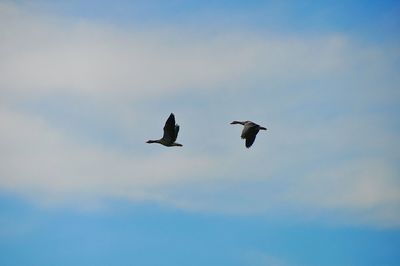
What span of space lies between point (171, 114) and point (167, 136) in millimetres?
3147

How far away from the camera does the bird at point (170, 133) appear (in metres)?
69.7

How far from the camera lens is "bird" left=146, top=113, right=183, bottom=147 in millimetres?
69669

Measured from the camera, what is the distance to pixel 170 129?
70.7 meters

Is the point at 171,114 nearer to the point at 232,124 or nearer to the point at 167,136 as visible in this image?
the point at 167,136

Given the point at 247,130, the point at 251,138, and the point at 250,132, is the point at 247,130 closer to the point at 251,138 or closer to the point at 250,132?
the point at 250,132

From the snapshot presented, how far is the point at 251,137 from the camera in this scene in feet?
238

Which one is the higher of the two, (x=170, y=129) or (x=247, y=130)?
(x=247, y=130)

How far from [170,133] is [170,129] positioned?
1.94ft

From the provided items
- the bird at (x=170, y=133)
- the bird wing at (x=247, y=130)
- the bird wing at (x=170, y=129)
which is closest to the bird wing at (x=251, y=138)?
the bird wing at (x=247, y=130)

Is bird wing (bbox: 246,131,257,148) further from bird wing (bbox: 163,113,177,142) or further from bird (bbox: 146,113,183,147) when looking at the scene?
bird wing (bbox: 163,113,177,142)

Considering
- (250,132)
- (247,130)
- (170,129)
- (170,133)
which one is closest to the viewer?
(170,129)

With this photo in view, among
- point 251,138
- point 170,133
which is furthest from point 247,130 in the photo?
point 170,133

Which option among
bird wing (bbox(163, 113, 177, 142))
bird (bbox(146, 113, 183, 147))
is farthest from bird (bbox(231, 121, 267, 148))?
bird wing (bbox(163, 113, 177, 142))

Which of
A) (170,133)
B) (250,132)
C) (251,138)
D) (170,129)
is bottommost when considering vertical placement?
(170,133)
